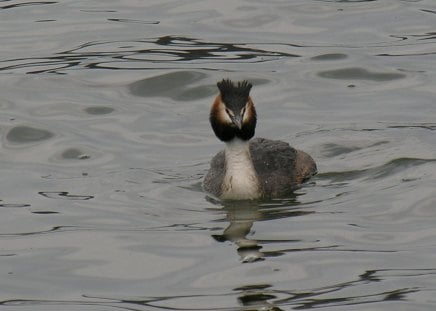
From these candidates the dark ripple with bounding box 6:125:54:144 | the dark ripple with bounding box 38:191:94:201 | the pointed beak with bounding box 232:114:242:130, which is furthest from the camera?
the dark ripple with bounding box 6:125:54:144

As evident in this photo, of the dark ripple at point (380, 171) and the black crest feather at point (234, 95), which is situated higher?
the black crest feather at point (234, 95)

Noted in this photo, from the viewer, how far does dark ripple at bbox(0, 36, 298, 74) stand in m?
19.8

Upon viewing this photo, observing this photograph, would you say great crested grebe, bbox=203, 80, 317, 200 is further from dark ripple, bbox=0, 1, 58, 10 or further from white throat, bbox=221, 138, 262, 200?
dark ripple, bbox=0, 1, 58, 10

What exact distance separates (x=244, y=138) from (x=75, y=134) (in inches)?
118

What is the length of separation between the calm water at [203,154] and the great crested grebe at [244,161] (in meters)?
0.20

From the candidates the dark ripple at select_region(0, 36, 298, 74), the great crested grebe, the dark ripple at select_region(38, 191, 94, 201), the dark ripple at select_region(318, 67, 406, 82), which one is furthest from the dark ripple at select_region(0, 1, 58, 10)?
the dark ripple at select_region(38, 191, 94, 201)

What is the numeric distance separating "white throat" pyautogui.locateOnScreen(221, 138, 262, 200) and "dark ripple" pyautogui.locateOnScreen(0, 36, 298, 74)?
509 cm

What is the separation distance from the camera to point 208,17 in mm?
21891

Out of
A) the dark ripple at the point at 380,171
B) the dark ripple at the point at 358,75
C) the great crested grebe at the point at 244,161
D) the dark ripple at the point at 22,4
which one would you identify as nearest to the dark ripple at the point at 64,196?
the great crested grebe at the point at 244,161

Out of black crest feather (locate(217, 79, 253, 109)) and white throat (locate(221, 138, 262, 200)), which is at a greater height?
black crest feather (locate(217, 79, 253, 109))

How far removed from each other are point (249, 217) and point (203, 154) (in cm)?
227

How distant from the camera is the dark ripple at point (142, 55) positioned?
65.0 feet

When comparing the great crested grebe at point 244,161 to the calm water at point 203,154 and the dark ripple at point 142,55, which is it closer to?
the calm water at point 203,154

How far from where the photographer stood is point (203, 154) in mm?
16234
